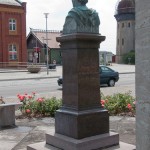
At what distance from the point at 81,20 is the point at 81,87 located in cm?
106

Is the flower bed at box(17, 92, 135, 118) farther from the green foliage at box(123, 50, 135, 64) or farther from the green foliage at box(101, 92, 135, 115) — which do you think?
the green foliage at box(123, 50, 135, 64)

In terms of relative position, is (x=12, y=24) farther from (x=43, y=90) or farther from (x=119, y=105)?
(x=119, y=105)

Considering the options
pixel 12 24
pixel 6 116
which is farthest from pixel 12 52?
pixel 6 116

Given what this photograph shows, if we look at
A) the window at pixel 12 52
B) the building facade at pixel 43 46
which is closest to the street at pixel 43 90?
the window at pixel 12 52

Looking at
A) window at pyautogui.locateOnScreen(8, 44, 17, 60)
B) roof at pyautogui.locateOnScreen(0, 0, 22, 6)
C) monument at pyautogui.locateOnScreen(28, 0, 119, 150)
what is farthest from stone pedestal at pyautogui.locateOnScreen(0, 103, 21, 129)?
roof at pyautogui.locateOnScreen(0, 0, 22, 6)

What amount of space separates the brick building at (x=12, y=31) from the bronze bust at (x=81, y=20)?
156 feet

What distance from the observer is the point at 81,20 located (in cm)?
532

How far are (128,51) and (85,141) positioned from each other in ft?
302

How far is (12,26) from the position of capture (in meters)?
54.0

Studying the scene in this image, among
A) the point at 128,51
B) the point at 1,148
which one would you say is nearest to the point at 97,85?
the point at 1,148

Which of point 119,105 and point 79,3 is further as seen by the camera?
point 119,105

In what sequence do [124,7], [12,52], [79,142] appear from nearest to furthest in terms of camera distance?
[79,142] → [12,52] → [124,7]

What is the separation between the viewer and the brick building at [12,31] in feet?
173

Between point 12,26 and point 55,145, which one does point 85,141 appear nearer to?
point 55,145
